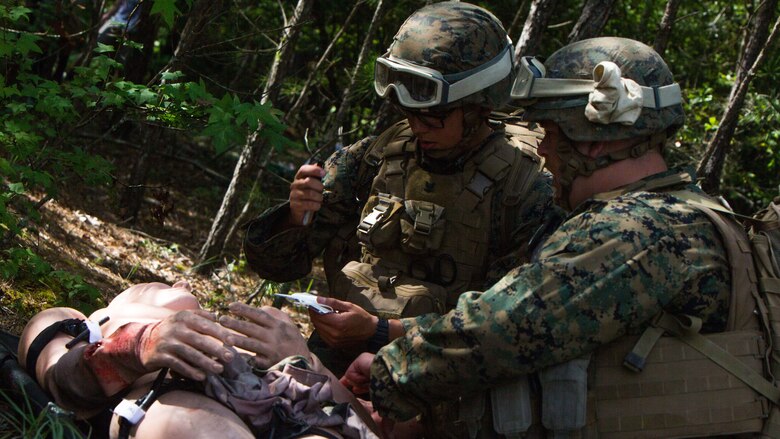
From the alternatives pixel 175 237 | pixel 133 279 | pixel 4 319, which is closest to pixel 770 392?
pixel 4 319

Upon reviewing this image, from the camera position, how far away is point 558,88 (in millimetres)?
3225

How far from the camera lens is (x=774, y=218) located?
3064mm

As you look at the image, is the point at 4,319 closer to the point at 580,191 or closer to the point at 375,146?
the point at 375,146

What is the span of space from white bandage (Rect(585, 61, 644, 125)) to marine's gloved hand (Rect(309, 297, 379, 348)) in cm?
123

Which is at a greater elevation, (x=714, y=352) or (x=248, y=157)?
(x=714, y=352)

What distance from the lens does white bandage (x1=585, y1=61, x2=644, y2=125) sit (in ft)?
10.00

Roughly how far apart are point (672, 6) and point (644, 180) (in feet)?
14.9

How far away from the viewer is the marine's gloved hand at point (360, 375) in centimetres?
344

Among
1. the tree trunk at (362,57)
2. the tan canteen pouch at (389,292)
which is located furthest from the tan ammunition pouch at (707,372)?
the tree trunk at (362,57)

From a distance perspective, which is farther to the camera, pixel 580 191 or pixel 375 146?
pixel 375 146

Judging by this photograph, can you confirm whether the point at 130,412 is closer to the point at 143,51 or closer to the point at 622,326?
the point at 622,326

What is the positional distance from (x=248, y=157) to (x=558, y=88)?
13.6 feet

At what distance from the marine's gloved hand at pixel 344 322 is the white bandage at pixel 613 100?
1.23 meters

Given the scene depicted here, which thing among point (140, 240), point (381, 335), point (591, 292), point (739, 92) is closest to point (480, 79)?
point (381, 335)
